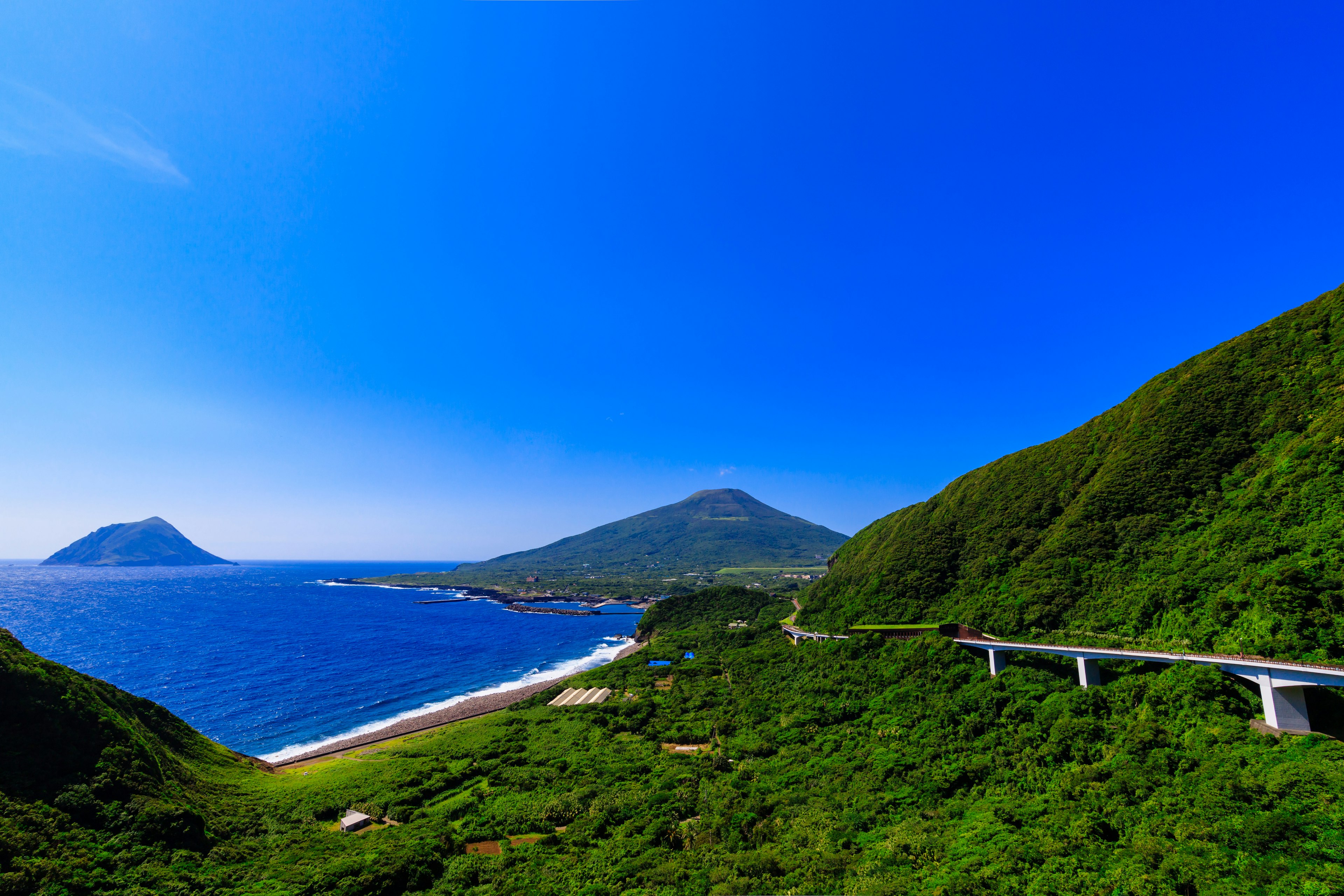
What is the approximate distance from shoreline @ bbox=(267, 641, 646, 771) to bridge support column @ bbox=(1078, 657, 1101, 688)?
148 ft

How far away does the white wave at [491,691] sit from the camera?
42562 millimetres

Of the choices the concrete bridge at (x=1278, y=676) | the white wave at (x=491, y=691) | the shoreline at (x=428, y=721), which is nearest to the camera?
the concrete bridge at (x=1278, y=676)

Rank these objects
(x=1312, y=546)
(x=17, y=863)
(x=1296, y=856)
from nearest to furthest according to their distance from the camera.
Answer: (x=1296, y=856)
(x=17, y=863)
(x=1312, y=546)

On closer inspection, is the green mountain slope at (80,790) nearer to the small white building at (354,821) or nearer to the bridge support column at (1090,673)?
the small white building at (354,821)

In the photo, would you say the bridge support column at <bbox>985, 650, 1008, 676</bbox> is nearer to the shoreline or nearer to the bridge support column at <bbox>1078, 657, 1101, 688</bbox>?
the bridge support column at <bbox>1078, 657, 1101, 688</bbox>

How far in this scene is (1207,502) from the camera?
2620 cm

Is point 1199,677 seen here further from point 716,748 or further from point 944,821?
point 716,748

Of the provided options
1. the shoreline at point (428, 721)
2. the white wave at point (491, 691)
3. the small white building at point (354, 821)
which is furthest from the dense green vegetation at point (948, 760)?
the white wave at point (491, 691)

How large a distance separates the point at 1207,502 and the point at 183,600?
206 meters

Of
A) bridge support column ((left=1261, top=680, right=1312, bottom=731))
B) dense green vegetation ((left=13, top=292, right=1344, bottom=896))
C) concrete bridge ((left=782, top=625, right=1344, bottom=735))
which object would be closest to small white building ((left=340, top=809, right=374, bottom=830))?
dense green vegetation ((left=13, top=292, right=1344, bottom=896))

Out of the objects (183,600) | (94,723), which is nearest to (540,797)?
(94,723)

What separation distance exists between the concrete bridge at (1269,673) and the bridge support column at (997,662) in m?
3.61

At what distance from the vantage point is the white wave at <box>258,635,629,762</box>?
42562 mm

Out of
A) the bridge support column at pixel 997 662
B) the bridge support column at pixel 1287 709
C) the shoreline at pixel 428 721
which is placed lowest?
the shoreline at pixel 428 721
